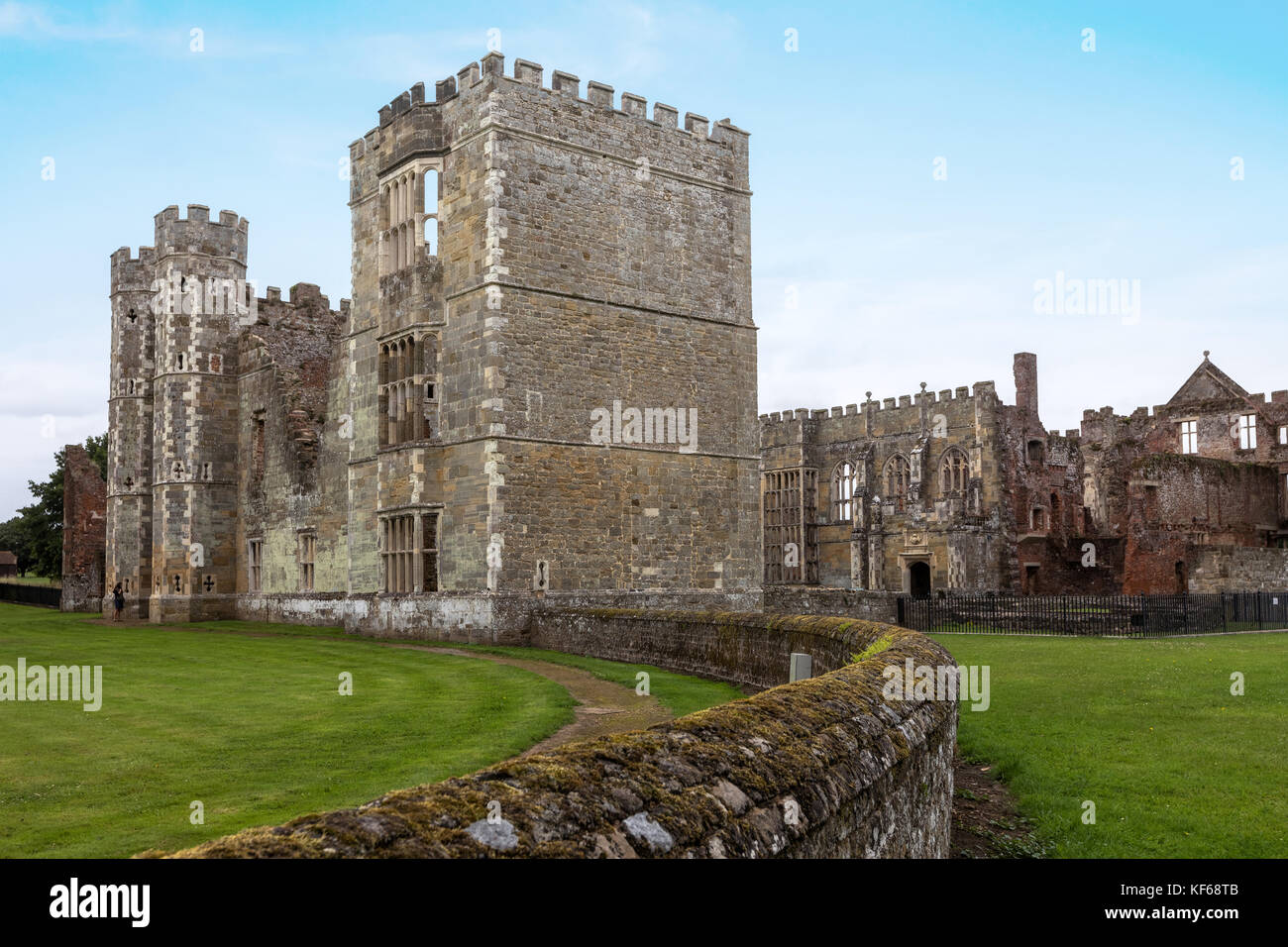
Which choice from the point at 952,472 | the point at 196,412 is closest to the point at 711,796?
the point at 196,412

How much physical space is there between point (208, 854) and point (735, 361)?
25830mm

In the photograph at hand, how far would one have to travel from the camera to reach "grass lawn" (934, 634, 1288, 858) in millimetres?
8055

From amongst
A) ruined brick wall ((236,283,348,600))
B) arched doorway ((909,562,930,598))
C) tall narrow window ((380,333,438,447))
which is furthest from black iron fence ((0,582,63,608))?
arched doorway ((909,562,930,598))

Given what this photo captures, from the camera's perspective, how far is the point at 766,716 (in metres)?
5.71

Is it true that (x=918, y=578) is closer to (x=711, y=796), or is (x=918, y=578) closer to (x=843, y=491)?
(x=843, y=491)

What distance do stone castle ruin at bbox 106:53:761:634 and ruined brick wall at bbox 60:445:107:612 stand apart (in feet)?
59.6

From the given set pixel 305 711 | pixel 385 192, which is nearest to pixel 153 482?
pixel 385 192

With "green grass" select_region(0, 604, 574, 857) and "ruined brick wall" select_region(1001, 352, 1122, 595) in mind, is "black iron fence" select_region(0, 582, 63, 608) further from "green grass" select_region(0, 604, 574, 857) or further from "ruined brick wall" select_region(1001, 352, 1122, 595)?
"ruined brick wall" select_region(1001, 352, 1122, 595)

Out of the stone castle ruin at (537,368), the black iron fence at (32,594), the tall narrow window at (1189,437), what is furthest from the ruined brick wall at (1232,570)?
the black iron fence at (32,594)

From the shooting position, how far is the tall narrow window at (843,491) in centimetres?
5084

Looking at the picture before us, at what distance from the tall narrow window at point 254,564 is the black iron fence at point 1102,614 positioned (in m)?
20.5

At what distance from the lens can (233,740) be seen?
35.5 feet

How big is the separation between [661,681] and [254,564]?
74.8ft

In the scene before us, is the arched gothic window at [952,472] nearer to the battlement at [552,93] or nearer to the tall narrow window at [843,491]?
the tall narrow window at [843,491]
